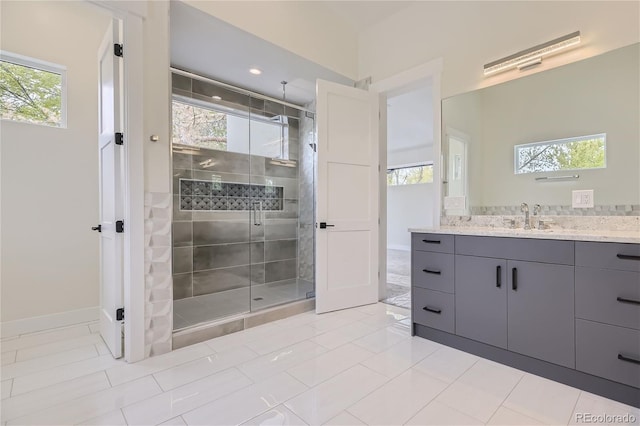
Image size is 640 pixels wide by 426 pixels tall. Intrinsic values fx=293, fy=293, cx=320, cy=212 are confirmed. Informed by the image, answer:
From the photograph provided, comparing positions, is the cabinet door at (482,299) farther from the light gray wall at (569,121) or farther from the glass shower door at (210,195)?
the glass shower door at (210,195)

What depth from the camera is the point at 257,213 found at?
412 cm

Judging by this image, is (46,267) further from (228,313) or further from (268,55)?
(268,55)

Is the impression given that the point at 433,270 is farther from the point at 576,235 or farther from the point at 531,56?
the point at 531,56

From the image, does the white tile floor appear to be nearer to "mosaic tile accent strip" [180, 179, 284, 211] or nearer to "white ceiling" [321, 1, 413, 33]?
"mosaic tile accent strip" [180, 179, 284, 211]

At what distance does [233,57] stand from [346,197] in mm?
1887

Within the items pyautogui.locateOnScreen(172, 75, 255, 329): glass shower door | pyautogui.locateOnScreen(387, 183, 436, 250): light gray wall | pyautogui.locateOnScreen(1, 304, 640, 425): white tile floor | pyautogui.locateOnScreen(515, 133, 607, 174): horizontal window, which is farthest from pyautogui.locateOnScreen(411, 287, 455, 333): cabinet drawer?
A: pyautogui.locateOnScreen(387, 183, 436, 250): light gray wall

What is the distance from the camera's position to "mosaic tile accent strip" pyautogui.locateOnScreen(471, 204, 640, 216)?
1885 millimetres

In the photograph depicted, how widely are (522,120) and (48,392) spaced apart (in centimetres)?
370

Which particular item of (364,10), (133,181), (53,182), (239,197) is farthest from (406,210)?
(53,182)

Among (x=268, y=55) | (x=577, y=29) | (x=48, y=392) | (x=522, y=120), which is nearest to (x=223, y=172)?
(x=268, y=55)

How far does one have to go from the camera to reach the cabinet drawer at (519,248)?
5.65 ft

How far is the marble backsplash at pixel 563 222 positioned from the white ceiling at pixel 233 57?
2.14 metres

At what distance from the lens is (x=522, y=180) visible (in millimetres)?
2355

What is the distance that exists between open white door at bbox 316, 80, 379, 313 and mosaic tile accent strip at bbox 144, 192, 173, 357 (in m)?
1.37
